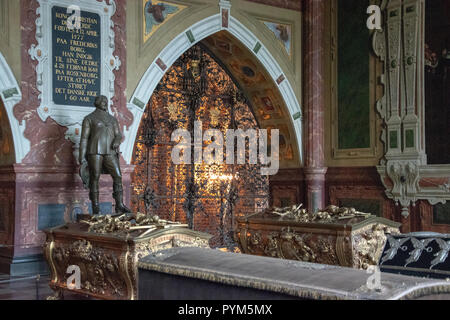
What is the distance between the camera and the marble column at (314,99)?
37.2ft

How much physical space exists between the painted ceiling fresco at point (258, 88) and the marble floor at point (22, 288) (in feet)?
18.4

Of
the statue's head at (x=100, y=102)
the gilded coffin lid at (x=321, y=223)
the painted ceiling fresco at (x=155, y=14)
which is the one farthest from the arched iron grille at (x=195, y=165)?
the gilded coffin lid at (x=321, y=223)

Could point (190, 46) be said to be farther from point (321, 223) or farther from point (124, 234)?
point (124, 234)

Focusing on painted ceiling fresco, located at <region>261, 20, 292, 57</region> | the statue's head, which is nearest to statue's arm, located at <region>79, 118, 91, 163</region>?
the statue's head

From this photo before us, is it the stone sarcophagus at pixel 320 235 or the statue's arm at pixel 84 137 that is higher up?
the statue's arm at pixel 84 137

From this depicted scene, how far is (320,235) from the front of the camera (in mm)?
6438

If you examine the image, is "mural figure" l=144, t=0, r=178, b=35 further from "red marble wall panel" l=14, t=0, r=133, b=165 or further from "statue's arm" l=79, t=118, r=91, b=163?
"statue's arm" l=79, t=118, r=91, b=163

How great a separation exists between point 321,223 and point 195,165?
4.98 m

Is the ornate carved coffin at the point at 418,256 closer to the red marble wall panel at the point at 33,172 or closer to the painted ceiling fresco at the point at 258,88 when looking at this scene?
the red marble wall panel at the point at 33,172

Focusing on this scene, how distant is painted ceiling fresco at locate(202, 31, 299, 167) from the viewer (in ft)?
Answer: 36.7

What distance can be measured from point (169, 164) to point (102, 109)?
3.12 m

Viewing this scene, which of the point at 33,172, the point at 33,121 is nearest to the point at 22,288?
→ the point at 33,172

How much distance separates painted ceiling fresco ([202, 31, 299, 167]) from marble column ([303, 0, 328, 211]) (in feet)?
1.30
